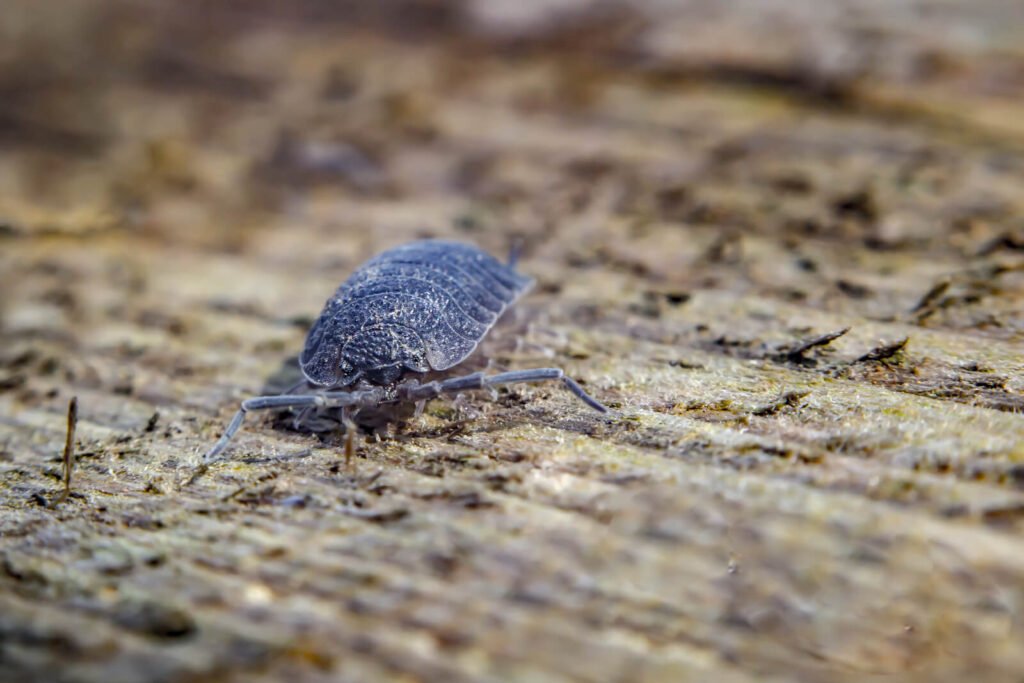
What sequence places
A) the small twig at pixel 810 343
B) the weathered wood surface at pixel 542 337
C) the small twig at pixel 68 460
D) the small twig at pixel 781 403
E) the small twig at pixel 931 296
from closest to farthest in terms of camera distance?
the weathered wood surface at pixel 542 337 → the small twig at pixel 68 460 → the small twig at pixel 781 403 → the small twig at pixel 810 343 → the small twig at pixel 931 296

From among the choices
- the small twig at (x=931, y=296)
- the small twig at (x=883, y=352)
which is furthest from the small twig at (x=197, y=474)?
the small twig at (x=931, y=296)

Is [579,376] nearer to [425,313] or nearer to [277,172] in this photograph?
[425,313]

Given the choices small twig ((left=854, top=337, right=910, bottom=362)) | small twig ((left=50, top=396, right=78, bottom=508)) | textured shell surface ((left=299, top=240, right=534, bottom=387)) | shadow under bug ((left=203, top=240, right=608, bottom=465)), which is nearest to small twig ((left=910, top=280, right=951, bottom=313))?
small twig ((left=854, top=337, right=910, bottom=362))

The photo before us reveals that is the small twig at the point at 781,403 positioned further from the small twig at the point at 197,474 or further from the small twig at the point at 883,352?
the small twig at the point at 197,474

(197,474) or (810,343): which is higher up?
(810,343)

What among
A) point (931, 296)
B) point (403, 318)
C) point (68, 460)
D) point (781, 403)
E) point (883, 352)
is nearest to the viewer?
point (68, 460)

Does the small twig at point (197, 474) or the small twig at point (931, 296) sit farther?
the small twig at point (931, 296)

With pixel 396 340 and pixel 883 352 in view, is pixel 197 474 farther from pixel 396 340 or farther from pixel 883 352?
pixel 883 352

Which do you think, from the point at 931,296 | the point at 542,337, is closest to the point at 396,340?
the point at 542,337
